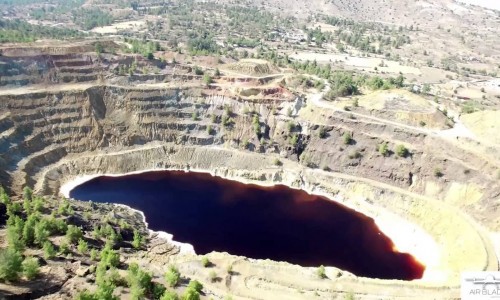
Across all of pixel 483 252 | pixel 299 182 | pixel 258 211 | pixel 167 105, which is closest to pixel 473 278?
pixel 483 252

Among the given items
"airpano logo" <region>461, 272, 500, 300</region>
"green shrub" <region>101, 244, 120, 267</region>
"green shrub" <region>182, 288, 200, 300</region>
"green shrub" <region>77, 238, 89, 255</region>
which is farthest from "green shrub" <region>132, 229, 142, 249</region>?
"airpano logo" <region>461, 272, 500, 300</region>

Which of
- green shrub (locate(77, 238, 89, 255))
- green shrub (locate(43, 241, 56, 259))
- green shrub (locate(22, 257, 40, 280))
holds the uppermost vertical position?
green shrub (locate(22, 257, 40, 280))

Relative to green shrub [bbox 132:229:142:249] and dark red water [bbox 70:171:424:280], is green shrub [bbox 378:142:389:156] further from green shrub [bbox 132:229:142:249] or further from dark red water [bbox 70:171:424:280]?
green shrub [bbox 132:229:142:249]

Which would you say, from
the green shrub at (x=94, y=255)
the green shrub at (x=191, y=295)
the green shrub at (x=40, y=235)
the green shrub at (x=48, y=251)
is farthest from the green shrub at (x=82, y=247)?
the green shrub at (x=191, y=295)

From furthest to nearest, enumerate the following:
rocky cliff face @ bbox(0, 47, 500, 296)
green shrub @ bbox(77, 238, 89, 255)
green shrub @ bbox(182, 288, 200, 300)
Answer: rocky cliff face @ bbox(0, 47, 500, 296) < green shrub @ bbox(77, 238, 89, 255) < green shrub @ bbox(182, 288, 200, 300)

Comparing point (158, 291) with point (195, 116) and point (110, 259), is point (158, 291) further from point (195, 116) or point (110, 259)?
point (195, 116)

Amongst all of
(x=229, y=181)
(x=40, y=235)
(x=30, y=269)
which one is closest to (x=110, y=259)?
(x=40, y=235)

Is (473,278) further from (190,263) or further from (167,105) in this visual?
(167,105)

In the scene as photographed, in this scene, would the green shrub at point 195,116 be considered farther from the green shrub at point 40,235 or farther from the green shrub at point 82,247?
the green shrub at point 40,235
